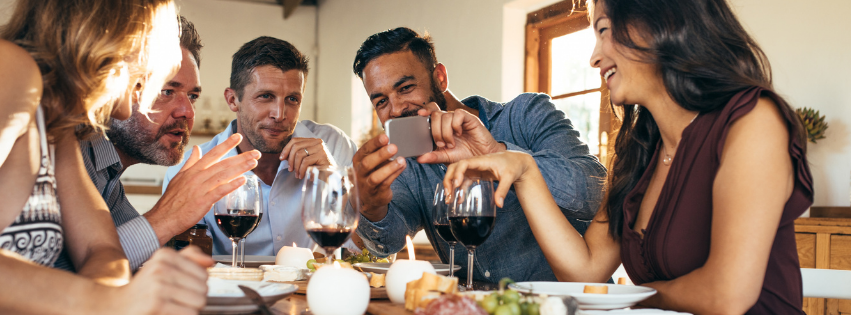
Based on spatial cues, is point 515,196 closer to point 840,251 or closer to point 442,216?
point 442,216

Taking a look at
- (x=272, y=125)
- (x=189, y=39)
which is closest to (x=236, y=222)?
(x=189, y=39)

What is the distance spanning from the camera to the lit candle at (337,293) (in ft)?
2.76

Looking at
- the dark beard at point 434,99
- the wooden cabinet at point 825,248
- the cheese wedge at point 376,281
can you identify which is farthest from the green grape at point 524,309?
the wooden cabinet at point 825,248

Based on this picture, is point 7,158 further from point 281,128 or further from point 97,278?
point 281,128

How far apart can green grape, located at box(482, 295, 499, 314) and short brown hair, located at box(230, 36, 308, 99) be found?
1.90 m

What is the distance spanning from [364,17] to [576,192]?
18.8 ft

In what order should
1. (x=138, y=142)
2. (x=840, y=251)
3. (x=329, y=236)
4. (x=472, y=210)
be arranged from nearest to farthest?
(x=329, y=236) < (x=472, y=210) < (x=138, y=142) < (x=840, y=251)

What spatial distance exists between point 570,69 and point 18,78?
12.8 ft

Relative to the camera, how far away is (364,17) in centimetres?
696

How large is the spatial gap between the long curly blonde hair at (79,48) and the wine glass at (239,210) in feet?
0.95

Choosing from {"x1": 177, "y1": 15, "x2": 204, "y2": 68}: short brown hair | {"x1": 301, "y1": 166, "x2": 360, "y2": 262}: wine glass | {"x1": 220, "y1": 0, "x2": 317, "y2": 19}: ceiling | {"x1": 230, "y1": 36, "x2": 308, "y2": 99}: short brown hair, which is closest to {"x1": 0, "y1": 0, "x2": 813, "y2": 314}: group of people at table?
{"x1": 301, "y1": 166, "x2": 360, "y2": 262}: wine glass

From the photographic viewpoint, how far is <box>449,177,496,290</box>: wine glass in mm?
1065

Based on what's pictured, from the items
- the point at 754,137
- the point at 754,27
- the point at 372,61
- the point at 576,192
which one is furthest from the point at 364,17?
the point at 754,137

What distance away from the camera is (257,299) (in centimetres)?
81
